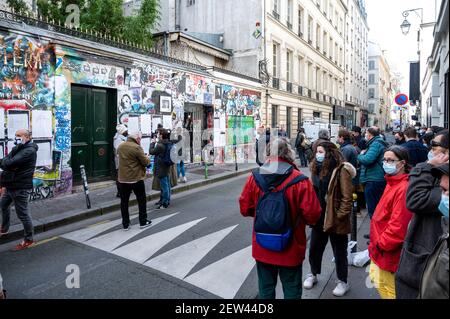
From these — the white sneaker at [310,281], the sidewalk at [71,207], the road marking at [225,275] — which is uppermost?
the sidewalk at [71,207]

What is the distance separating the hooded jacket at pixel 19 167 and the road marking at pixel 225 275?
10.3 feet

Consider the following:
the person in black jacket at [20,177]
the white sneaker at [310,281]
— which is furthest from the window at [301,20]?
the white sneaker at [310,281]

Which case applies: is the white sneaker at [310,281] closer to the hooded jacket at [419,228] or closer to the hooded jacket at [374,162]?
the hooded jacket at [419,228]

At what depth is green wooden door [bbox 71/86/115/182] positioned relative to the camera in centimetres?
965

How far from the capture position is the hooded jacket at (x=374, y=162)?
5484mm

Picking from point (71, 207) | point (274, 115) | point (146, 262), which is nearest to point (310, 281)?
point (146, 262)

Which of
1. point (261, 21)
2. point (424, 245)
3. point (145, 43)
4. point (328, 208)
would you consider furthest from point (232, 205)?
point (261, 21)

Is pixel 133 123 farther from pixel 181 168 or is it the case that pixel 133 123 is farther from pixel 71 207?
pixel 71 207

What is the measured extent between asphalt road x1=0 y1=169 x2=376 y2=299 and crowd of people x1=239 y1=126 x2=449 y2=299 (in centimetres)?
90

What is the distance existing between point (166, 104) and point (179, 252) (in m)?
8.39

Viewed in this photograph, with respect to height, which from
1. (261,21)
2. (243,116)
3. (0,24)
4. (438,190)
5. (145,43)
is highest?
(261,21)

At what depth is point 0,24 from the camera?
24.6 ft

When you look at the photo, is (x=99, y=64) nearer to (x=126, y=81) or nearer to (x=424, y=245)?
(x=126, y=81)

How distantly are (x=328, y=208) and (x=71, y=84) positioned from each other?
319 inches
